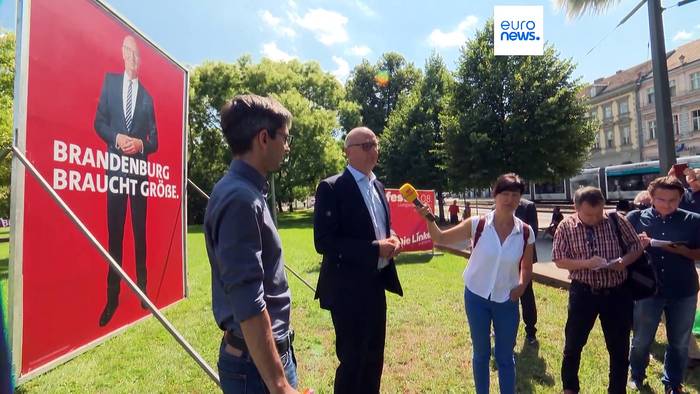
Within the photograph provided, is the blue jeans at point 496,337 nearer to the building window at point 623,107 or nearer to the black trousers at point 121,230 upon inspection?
the black trousers at point 121,230

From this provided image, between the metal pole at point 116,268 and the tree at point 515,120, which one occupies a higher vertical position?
the tree at point 515,120

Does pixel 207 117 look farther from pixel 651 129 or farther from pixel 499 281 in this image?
pixel 651 129

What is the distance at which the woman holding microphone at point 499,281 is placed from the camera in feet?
10.7

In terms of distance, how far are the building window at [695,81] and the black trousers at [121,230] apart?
59.4m

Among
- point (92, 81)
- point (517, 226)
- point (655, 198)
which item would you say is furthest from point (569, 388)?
point (92, 81)

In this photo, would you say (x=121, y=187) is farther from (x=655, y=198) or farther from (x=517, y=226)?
(x=655, y=198)

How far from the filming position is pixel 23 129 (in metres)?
3.66

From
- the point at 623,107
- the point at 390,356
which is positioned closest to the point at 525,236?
the point at 390,356

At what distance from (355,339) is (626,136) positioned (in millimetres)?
64970

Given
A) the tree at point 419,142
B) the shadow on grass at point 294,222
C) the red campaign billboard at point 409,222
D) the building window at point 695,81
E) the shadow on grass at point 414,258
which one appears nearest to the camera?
the shadow on grass at point 414,258

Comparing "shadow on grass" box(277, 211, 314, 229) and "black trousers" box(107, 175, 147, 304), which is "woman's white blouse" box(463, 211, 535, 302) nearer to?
"black trousers" box(107, 175, 147, 304)

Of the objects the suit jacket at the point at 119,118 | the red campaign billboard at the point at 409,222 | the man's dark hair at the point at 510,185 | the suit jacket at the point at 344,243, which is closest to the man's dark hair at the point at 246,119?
the suit jacket at the point at 344,243

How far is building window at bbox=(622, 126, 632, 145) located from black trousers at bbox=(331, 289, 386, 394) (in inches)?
2526

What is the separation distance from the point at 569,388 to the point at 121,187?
5342mm
